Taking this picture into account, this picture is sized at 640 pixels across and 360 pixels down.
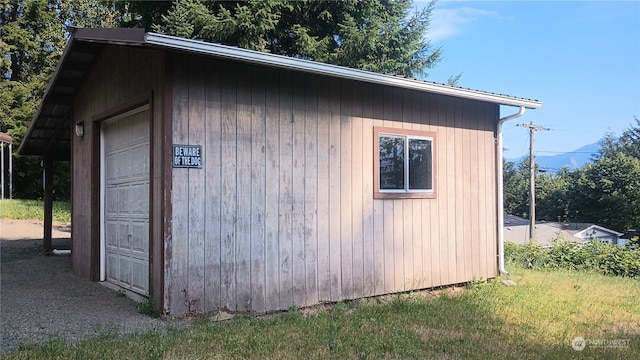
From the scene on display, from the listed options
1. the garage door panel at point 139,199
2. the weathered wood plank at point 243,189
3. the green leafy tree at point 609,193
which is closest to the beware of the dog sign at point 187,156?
the weathered wood plank at point 243,189

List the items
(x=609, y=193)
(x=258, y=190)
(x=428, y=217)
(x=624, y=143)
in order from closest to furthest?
(x=258, y=190) < (x=428, y=217) < (x=609, y=193) < (x=624, y=143)

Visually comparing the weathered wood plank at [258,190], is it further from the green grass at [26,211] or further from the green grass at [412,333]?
the green grass at [26,211]

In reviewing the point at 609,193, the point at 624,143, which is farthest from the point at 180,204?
the point at 624,143

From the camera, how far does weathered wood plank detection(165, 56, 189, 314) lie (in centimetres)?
531

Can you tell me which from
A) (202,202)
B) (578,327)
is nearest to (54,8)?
(202,202)

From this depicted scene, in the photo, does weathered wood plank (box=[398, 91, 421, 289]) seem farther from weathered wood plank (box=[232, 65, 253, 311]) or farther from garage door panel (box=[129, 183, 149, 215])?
garage door panel (box=[129, 183, 149, 215])

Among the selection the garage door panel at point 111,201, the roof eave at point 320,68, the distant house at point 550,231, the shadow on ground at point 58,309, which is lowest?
the distant house at point 550,231

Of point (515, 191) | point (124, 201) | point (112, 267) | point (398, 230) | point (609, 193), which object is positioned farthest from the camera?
point (515, 191)

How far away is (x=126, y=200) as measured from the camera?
692 cm

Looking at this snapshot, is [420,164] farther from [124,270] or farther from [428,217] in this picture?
[124,270]

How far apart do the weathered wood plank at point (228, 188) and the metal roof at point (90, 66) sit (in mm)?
524

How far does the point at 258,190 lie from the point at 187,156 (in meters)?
0.96

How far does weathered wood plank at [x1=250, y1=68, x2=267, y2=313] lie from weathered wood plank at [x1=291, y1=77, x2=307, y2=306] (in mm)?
413

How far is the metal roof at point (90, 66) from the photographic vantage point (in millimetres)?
4988
